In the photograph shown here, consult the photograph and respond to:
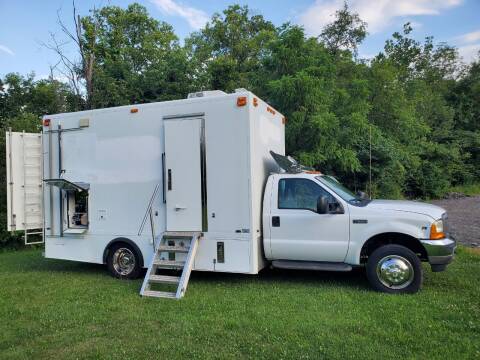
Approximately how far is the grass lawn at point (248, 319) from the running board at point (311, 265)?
331 millimetres

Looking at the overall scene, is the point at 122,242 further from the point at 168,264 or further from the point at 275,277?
the point at 275,277

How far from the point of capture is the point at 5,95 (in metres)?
25.5

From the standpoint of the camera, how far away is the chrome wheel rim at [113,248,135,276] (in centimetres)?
754

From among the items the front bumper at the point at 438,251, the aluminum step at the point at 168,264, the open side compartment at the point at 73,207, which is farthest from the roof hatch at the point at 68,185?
the front bumper at the point at 438,251

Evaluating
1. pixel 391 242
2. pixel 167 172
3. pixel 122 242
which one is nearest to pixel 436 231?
pixel 391 242

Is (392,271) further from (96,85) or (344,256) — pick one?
(96,85)

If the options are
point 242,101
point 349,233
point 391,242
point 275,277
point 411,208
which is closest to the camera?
point 411,208

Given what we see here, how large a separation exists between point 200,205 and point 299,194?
1.67 m

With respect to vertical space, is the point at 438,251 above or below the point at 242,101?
below

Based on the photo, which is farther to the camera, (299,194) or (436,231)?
(299,194)

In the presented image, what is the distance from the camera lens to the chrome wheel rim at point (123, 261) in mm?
7543

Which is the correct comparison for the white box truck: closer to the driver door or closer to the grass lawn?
the driver door

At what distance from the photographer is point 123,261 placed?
7.60 m

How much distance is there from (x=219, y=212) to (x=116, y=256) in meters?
2.34
